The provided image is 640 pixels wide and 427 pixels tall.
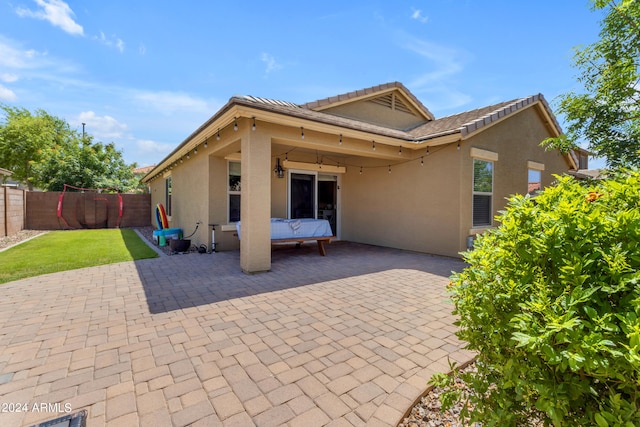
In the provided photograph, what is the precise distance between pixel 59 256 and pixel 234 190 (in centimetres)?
511

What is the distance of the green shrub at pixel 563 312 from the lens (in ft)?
3.80

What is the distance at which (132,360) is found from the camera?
9.54 ft

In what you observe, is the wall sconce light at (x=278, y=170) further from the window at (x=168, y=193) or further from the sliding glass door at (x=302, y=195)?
the window at (x=168, y=193)

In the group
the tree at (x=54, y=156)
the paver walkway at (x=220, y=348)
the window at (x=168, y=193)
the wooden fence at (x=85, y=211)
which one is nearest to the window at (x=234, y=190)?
the paver walkway at (x=220, y=348)

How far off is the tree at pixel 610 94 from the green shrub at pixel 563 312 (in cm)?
735

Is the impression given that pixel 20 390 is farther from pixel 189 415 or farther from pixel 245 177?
pixel 245 177

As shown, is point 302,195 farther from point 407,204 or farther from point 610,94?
point 610,94

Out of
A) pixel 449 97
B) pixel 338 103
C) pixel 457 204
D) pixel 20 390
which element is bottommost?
pixel 20 390

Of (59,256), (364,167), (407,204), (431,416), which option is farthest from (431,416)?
(59,256)

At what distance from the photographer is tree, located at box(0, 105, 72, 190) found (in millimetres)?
26125

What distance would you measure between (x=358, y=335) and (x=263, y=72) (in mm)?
10480

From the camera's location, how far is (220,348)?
3146 millimetres

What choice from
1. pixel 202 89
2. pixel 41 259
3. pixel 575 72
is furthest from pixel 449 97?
pixel 41 259

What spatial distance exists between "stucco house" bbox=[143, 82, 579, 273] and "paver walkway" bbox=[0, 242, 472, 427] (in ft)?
6.73
